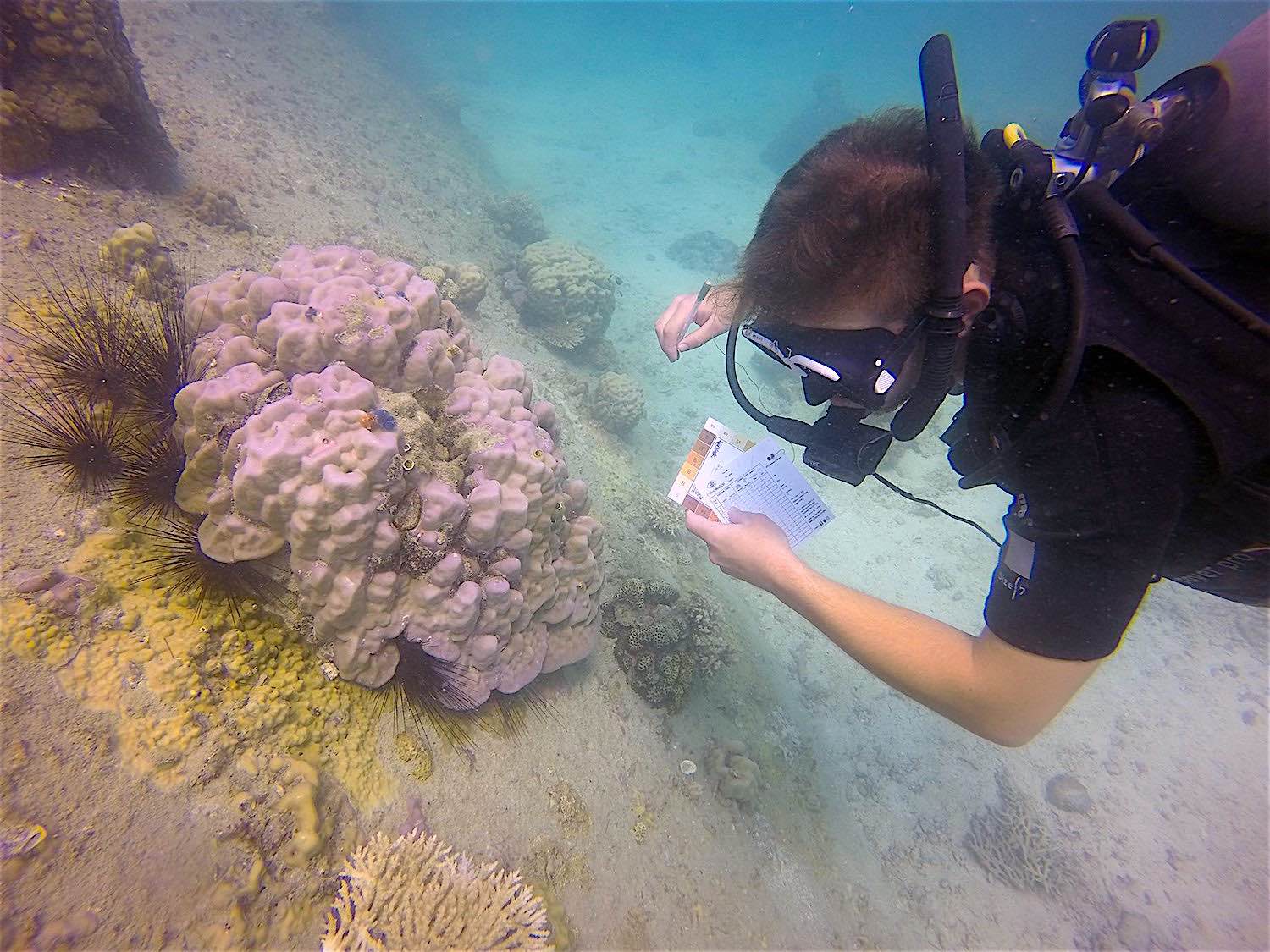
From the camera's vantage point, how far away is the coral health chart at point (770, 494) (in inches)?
122

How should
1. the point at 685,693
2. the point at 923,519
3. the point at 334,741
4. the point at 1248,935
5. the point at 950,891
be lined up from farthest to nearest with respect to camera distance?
the point at 923,519
the point at 1248,935
the point at 950,891
the point at 685,693
the point at 334,741

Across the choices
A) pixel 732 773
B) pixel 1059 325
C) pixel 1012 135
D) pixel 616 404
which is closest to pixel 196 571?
pixel 1059 325

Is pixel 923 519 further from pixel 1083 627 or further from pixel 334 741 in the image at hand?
pixel 334 741

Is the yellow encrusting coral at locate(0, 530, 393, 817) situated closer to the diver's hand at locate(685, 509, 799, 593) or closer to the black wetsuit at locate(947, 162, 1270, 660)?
the diver's hand at locate(685, 509, 799, 593)

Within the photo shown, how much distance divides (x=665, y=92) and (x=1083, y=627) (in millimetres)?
42311

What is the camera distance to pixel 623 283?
12484 mm

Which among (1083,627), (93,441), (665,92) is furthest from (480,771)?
(665,92)

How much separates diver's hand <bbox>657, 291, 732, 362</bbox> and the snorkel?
1.29m

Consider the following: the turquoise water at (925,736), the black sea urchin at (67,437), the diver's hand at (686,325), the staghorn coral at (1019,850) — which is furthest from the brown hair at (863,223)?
the staghorn coral at (1019,850)

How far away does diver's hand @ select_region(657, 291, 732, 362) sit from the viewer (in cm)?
346

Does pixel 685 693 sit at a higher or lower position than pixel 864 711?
higher

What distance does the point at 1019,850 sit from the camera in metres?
5.24

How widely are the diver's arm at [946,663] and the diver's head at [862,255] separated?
959mm

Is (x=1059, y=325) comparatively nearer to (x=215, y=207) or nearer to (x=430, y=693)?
(x=430, y=693)
